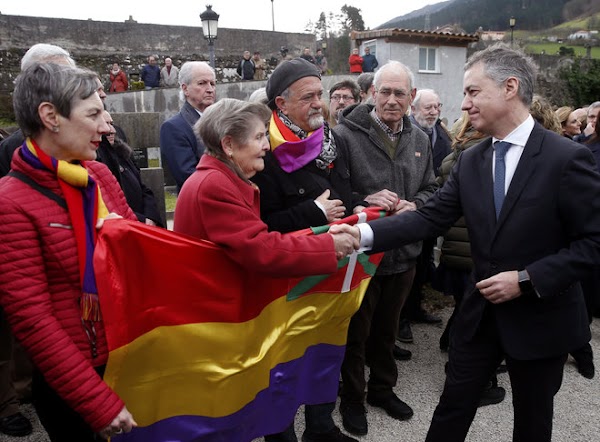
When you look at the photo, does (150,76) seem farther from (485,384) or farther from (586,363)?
(485,384)

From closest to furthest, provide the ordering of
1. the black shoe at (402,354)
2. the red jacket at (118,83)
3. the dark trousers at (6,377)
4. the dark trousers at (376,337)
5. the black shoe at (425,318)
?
the dark trousers at (6,377) < the dark trousers at (376,337) < the black shoe at (402,354) < the black shoe at (425,318) < the red jacket at (118,83)

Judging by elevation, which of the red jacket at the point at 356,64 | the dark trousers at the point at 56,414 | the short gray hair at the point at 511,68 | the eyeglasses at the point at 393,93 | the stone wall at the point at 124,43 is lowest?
the dark trousers at the point at 56,414

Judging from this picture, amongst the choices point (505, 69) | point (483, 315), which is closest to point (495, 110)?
point (505, 69)

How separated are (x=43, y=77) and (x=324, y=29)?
2042 inches

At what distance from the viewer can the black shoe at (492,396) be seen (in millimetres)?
3828

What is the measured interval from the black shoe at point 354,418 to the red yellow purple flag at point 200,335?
71 cm

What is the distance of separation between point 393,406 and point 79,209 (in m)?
2.64

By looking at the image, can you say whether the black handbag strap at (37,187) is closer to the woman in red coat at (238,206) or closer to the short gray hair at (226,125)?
the woman in red coat at (238,206)

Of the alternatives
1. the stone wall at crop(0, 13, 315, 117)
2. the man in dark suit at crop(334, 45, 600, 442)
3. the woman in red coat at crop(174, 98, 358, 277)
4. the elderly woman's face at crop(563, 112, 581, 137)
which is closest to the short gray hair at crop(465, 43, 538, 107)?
the man in dark suit at crop(334, 45, 600, 442)

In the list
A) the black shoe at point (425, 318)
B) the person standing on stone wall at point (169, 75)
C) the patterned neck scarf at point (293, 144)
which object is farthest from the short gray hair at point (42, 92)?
the person standing on stone wall at point (169, 75)

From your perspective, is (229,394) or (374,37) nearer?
(229,394)

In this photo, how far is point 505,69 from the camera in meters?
2.51

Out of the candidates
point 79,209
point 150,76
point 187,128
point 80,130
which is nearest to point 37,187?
point 79,209

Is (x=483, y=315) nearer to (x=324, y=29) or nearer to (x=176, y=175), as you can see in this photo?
(x=176, y=175)
